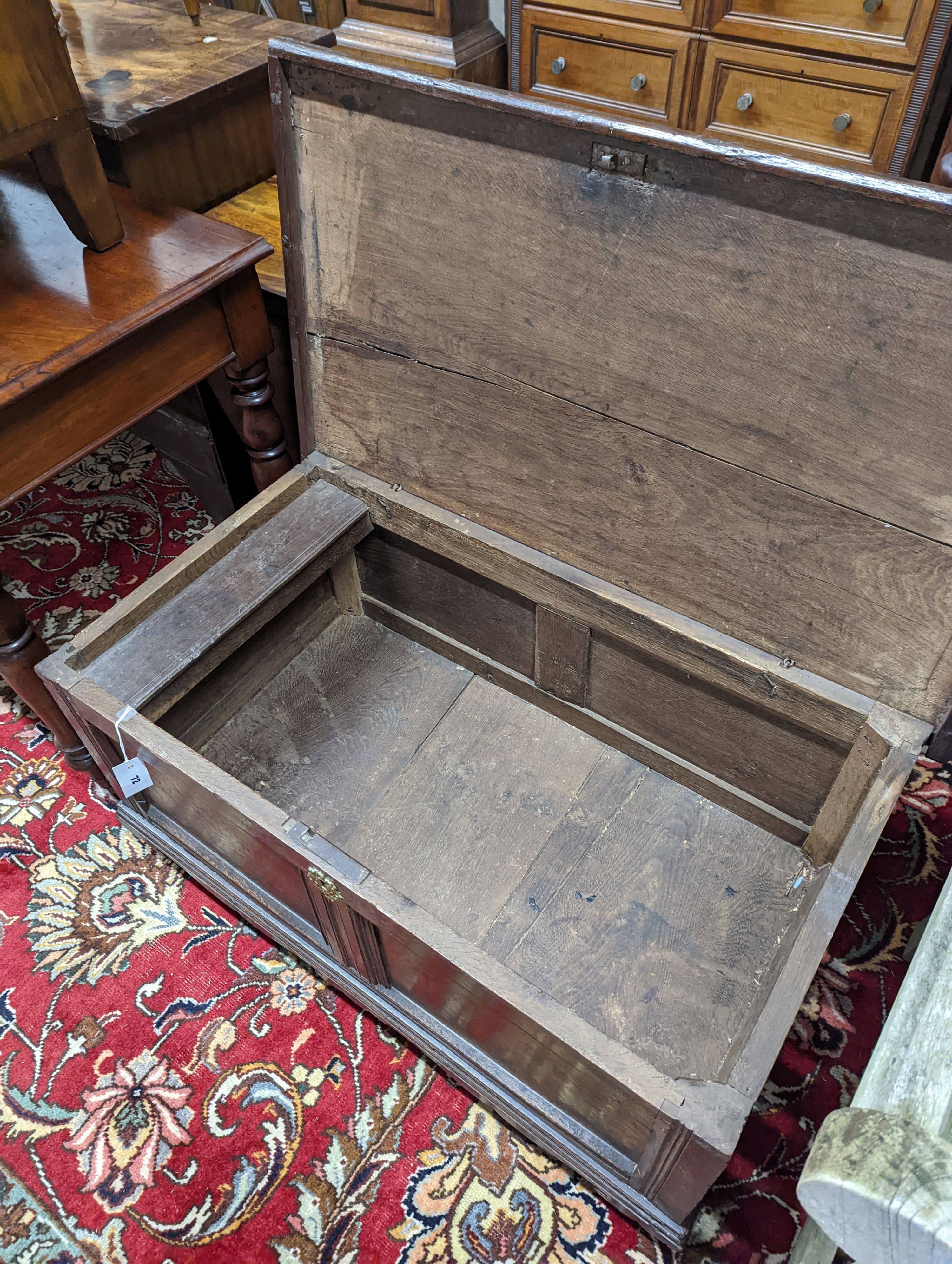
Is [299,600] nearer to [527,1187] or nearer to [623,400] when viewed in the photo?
[623,400]

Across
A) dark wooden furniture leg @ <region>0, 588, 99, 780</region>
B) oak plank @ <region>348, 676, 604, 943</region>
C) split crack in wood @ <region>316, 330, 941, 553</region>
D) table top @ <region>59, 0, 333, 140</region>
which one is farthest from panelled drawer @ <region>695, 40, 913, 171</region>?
dark wooden furniture leg @ <region>0, 588, 99, 780</region>

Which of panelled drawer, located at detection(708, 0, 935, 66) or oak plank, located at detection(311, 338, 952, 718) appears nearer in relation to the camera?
oak plank, located at detection(311, 338, 952, 718)

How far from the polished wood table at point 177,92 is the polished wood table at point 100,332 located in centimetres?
14

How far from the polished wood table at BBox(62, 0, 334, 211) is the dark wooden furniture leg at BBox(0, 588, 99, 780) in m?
0.68

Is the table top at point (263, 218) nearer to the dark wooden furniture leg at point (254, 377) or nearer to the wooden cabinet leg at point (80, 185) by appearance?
the dark wooden furniture leg at point (254, 377)

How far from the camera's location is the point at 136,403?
3.78ft

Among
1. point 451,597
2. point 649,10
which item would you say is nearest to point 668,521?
point 451,597

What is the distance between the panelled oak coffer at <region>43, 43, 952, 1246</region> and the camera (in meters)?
0.81

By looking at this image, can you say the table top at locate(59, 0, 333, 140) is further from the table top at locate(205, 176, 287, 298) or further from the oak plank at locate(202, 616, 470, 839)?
the oak plank at locate(202, 616, 470, 839)

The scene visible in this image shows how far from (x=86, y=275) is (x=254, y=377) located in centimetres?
26

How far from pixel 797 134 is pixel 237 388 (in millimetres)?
1418

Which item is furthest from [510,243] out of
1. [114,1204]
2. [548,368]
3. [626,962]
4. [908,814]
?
[114,1204]

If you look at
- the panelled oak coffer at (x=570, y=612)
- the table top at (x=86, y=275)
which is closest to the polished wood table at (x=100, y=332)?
the table top at (x=86, y=275)

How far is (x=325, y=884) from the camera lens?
0.91 meters
